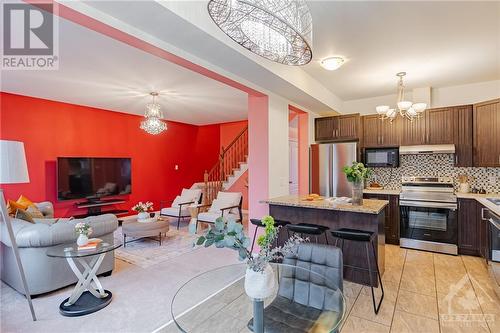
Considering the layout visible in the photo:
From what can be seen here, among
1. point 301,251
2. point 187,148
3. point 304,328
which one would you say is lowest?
point 304,328

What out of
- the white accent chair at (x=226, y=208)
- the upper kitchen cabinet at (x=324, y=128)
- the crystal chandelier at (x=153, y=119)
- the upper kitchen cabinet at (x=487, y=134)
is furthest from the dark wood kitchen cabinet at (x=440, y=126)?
the crystal chandelier at (x=153, y=119)

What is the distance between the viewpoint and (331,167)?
495cm

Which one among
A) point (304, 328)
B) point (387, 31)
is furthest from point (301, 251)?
point (387, 31)

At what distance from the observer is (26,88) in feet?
15.2

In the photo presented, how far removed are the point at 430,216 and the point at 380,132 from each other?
5.50ft

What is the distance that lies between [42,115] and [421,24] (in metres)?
6.50

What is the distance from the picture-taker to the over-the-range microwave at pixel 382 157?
4770 millimetres

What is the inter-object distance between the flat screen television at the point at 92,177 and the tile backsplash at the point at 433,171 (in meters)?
5.77

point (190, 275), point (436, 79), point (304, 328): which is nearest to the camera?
point (304, 328)

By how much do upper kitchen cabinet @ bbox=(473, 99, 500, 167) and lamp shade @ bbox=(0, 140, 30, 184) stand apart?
5.82m

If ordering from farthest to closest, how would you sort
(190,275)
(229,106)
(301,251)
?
1. (229,106)
2. (190,275)
3. (301,251)

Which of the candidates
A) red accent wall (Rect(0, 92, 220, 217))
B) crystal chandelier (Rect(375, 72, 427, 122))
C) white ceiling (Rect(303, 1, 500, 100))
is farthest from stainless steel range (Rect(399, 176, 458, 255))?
red accent wall (Rect(0, 92, 220, 217))

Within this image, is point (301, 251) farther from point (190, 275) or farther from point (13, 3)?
point (13, 3)

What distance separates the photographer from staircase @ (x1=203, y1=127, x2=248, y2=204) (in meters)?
7.43
